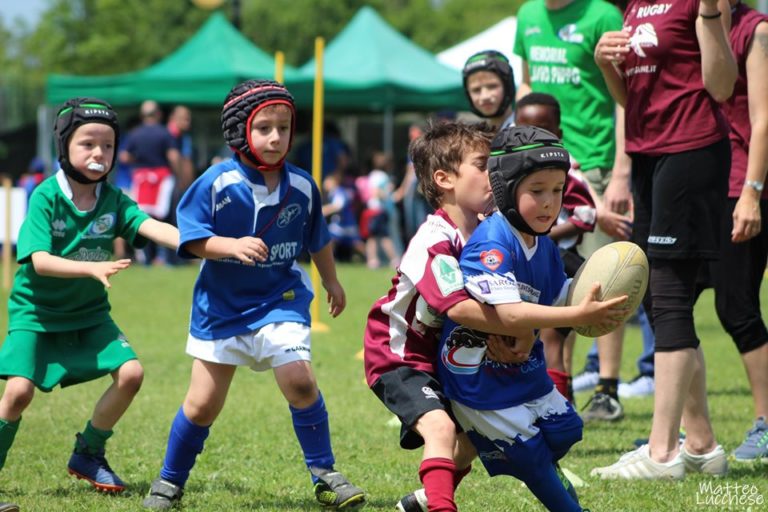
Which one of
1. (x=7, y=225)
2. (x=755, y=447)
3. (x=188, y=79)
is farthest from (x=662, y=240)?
(x=188, y=79)

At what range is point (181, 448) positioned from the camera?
4.79 m

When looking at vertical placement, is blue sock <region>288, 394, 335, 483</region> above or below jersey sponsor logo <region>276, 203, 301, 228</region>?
below

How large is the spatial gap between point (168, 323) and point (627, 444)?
21.0 feet

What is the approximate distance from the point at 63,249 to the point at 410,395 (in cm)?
189

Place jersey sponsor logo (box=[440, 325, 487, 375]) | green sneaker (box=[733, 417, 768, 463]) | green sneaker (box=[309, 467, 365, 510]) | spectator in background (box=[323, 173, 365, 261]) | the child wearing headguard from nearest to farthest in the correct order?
1. jersey sponsor logo (box=[440, 325, 487, 375])
2. green sneaker (box=[309, 467, 365, 510])
3. green sneaker (box=[733, 417, 768, 463])
4. the child wearing headguard
5. spectator in background (box=[323, 173, 365, 261])

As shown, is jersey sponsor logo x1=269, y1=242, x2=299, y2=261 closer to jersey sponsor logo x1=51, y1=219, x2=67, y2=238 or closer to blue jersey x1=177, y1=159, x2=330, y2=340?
blue jersey x1=177, y1=159, x2=330, y2=340

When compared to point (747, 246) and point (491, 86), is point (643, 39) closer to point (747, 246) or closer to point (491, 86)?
→ point (747, 246)

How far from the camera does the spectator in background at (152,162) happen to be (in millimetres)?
17062

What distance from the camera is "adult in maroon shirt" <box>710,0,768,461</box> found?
5211mm

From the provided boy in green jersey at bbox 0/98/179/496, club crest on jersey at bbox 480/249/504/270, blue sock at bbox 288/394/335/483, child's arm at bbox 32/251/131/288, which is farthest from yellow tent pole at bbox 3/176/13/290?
club crest on jersey at bbox 480/249/504/270

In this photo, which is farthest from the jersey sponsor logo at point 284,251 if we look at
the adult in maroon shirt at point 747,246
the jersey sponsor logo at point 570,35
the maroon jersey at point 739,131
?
the jersey sponsor logo at point 570,35

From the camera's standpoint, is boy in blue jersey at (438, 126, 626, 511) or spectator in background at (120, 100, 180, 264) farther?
spectator in background at (120, 100, 180, 264)

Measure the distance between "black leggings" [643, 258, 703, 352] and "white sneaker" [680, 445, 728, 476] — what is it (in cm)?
52

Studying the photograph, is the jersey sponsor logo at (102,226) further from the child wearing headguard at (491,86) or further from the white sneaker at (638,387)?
the white sneaker at (638,387)
